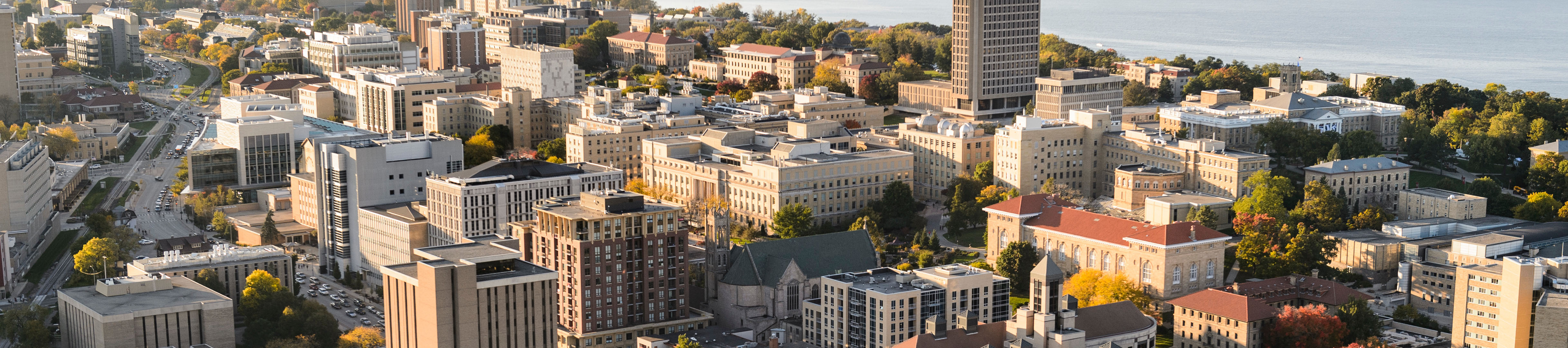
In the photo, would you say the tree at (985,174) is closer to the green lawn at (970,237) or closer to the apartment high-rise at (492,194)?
the green lawn at (970,237)

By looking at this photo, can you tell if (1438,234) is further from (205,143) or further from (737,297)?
(205,143)

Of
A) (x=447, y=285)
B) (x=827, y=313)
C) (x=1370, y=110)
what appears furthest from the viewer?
(x=1370, y=110)

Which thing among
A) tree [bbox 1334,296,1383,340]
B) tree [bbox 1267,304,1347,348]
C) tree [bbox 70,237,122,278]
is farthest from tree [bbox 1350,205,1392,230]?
tree [bbox 70,237,122,278]

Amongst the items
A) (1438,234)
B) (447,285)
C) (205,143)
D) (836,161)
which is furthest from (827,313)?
(205,143)

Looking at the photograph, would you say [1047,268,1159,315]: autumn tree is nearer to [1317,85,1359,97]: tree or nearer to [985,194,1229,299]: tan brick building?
[985,194,1229,299]: tan brick building

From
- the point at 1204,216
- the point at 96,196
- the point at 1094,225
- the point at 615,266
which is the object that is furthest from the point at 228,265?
the point at 1204,216

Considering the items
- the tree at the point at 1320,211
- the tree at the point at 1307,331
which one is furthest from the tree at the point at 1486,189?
the tree at the point at 1307,331
